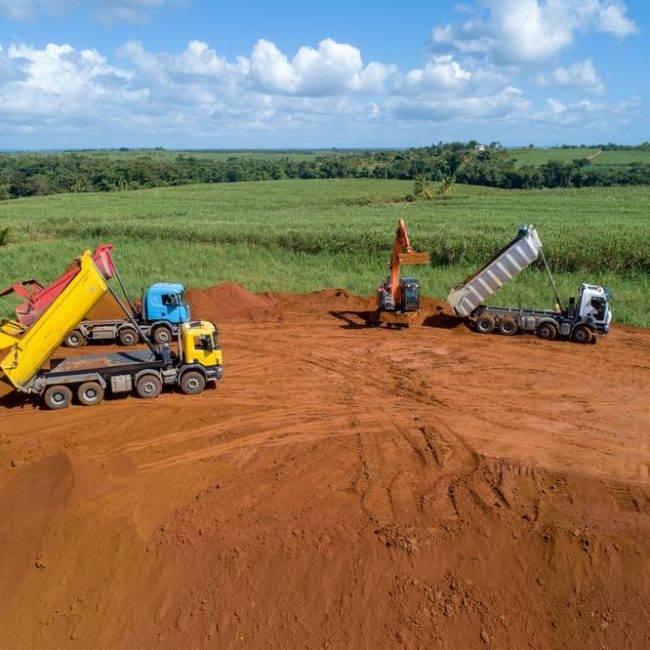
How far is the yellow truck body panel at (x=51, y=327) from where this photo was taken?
1233cm

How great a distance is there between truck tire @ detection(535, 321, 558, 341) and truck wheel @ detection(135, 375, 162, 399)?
11897 millimetres

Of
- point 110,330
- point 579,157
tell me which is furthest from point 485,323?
point 579,157

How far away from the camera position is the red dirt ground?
809cm

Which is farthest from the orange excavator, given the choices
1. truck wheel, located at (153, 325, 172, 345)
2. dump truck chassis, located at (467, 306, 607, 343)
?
truck wheel, located at (153, 325, 172, 345)

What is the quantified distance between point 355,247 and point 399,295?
1190 cm

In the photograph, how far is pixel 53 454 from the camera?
11703mm

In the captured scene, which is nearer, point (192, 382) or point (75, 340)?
point (192, 382)

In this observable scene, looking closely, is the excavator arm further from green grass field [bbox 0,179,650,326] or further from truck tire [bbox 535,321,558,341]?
green grass field [bbox 0,179,650,326]

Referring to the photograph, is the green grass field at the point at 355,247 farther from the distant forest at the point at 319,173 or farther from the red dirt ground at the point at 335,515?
the distant forest at the point at 319,173

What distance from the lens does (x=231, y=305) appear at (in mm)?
22453

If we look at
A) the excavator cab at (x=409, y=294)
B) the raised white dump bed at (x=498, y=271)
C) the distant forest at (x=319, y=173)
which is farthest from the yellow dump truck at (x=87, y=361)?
the distant forest at (x=319, y=173)

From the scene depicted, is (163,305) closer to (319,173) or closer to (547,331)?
(547,331)

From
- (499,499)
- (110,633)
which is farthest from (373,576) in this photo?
(110,633)

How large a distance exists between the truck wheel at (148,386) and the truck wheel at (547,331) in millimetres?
11895
